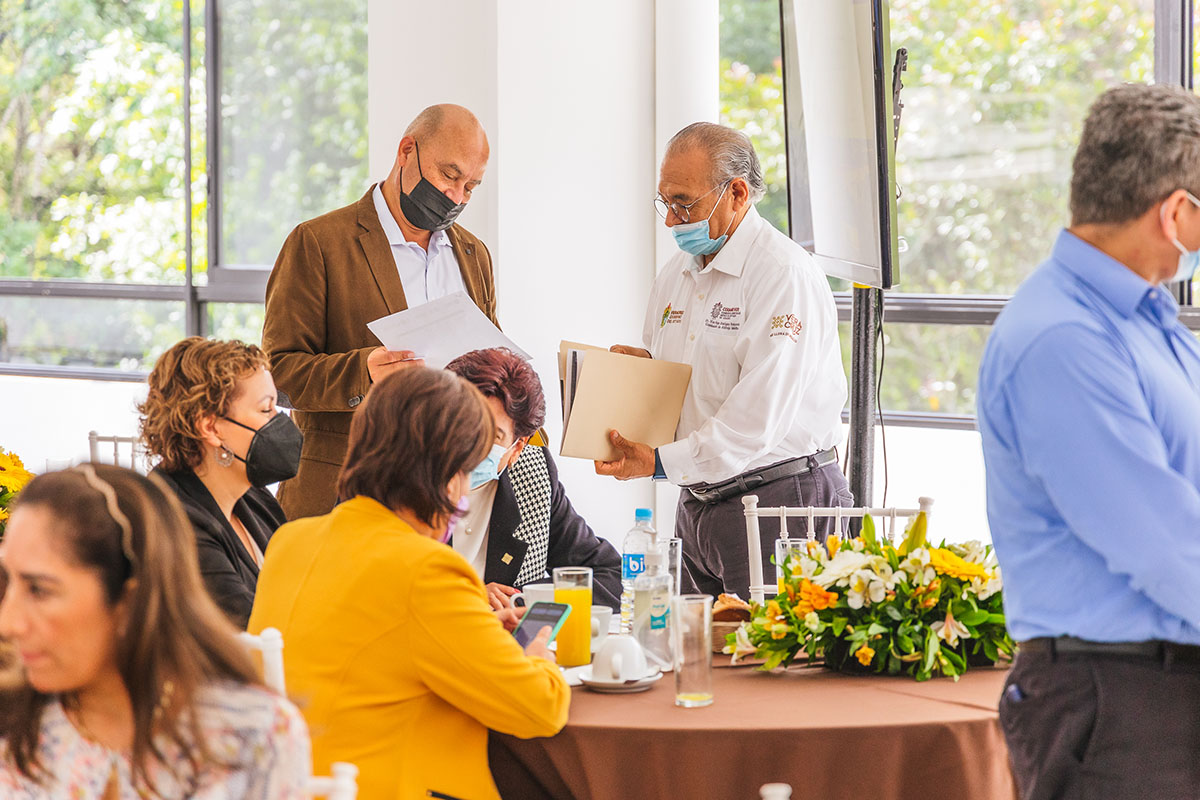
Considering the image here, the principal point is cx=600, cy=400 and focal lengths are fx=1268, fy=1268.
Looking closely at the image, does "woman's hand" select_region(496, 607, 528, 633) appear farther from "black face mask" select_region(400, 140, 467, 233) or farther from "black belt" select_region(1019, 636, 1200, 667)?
"black face mask" select_region(400, 140, 467, 233)

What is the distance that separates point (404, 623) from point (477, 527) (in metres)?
1.10

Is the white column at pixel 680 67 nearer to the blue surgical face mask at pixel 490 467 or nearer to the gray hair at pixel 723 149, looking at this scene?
the gray hair at pixel 723 149

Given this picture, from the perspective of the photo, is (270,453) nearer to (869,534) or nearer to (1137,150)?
(869,534)

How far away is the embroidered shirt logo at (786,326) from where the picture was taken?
3.00m

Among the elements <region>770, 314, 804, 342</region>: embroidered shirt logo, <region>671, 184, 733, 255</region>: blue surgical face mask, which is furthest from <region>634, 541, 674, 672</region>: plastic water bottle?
<region>671, 184, 733, 255</region>: blue surgical face mask

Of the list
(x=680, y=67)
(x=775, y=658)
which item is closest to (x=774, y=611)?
(x=775, y=658)

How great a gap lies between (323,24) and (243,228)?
95cm

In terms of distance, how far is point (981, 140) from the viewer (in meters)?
4.43

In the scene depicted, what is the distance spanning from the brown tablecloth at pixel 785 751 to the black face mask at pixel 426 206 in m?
1.77

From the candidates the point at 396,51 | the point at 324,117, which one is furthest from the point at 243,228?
the point at 396,51

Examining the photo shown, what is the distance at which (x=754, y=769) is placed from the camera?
70.9 inches

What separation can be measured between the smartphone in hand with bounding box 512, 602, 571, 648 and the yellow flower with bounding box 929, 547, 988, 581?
601mm

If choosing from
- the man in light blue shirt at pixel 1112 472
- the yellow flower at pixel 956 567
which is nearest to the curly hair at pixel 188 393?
the yellow flower at pixel 956 567

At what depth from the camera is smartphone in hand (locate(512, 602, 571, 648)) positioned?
205 cm
